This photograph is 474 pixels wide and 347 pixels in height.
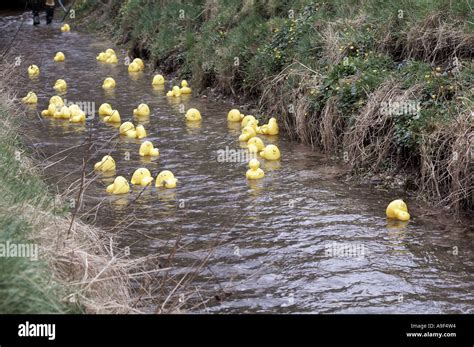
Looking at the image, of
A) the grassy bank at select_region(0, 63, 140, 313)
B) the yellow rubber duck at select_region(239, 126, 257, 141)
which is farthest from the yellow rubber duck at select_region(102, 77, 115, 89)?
the grassy bank at select_region(0, 63, 140, 313)

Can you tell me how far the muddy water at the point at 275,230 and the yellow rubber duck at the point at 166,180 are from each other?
0.42ft

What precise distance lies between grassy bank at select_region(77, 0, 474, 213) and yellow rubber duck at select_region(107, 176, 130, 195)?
3110 millimetres

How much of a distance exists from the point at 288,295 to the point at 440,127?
3438mm

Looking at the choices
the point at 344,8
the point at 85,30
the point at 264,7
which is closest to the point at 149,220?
the point at 344,8

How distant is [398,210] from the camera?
355 inches

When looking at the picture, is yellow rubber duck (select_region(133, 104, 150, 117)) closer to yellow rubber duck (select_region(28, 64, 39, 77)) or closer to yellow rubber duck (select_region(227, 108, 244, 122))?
yellow rubber duck (select_region(227, 108, 244, 122))

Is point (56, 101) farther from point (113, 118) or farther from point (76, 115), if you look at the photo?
point (113, 118)

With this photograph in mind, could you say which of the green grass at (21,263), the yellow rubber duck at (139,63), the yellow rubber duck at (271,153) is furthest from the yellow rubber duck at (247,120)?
the yellow rubber duck at (139,63)

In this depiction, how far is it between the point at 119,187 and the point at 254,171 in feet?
6.29

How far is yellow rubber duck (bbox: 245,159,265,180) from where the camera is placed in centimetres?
1063
